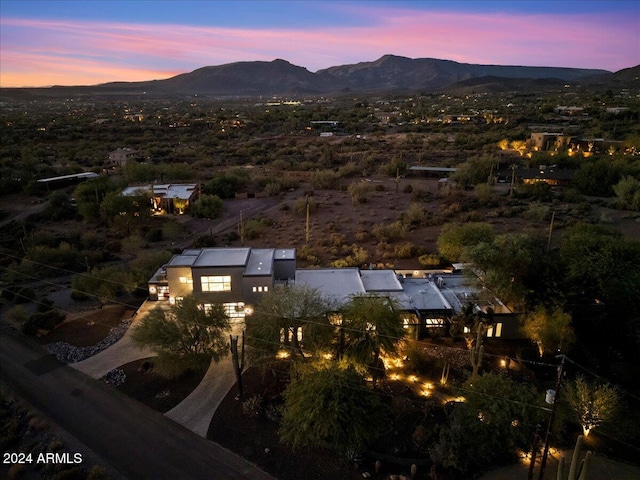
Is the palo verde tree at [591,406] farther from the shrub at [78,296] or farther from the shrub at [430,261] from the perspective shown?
the shrub at [78,296]

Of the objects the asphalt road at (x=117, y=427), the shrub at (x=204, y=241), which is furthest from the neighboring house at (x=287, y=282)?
the shrub at (x=204, y=241)

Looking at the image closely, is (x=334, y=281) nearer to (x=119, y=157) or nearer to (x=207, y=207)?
(x=207, y=207)

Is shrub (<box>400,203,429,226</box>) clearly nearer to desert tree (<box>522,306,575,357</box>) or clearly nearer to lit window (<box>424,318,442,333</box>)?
lit window (<box>424,318,442,333</box>)

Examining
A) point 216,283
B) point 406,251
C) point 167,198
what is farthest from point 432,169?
point 216,283

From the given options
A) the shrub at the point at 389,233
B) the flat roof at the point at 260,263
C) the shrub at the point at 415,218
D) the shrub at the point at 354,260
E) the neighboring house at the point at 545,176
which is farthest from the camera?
the neighboring house at the point at 545,176

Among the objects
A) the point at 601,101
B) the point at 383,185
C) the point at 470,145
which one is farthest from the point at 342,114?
the point at 383,185

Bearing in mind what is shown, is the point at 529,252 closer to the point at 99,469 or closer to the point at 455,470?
the point at 455,470

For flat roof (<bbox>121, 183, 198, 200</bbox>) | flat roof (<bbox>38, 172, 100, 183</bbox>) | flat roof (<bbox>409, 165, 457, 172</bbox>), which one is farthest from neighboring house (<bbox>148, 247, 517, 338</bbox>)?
flat roof (<bbox>409, 165, 457, 172</bbox>)
